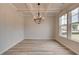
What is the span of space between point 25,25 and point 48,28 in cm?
256

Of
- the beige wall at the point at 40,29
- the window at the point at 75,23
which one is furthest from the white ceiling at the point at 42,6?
the beige wall at the point at 40,29

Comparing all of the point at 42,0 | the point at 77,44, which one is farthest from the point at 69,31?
the point at 42,0

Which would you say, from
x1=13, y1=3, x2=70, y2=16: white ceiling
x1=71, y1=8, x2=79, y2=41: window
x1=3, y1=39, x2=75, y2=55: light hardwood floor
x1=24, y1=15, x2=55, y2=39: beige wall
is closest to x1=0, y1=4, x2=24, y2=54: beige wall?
x1=3, y1=39, x2=75, y2=55: light hardwood floor

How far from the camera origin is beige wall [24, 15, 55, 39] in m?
12.9

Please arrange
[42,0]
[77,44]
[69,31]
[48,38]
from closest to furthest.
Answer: [42,0] → [77,44] → [69,31] → [48,38]

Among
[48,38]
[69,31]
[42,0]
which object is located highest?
[42,0]

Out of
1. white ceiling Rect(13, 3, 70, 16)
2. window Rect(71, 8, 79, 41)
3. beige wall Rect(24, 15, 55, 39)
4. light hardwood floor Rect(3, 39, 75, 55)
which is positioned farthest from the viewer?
beige wall Rect(24, 15, 55, 39)

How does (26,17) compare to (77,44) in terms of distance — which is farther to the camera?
(26,17)

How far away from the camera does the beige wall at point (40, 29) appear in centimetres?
1288

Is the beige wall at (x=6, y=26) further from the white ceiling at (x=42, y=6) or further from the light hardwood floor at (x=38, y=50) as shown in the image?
the white ceiling at (x=42, y=6)

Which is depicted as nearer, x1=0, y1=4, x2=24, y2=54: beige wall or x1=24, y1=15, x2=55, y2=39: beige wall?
x1=0, y1=4, x2=24, y2=54: beige wall

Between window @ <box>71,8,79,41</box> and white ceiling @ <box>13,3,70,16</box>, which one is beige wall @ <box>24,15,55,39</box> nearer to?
white ceiling @ <box>13,3,70,16</box>
